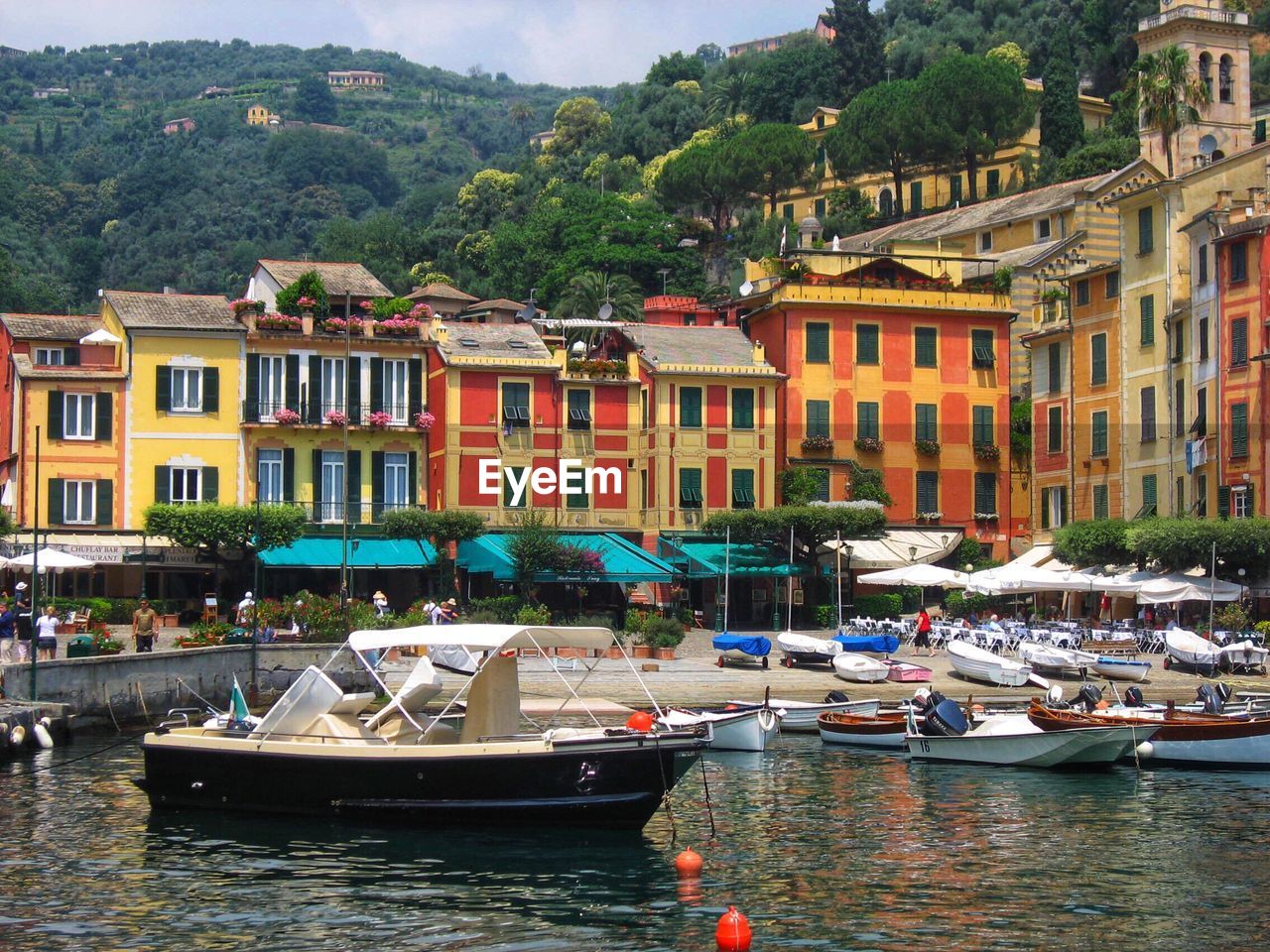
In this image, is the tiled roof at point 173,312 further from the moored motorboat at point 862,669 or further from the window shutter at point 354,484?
the moored motorboat at point 862,669

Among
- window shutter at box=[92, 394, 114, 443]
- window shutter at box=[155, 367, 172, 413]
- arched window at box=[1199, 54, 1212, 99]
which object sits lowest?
window shutter at box=[92, 394, 114, 443]

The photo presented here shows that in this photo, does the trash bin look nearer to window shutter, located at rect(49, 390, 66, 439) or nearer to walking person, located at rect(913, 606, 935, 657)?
window shutter, located at rect(49, 390, 66, 439)

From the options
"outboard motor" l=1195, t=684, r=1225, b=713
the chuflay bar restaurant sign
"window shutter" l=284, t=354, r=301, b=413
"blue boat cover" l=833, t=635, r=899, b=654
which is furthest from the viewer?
the chuflay bar restaurant sign

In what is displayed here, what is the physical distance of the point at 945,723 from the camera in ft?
123

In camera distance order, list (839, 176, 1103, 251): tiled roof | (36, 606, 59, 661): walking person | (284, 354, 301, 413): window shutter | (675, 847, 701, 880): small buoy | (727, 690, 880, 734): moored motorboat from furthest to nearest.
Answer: (839, 176, 1103, 251): tiled roof
(284, 354, 301, 413): window shutter
(36, 606, 59, 661): walking person
(727, 690, 880, 734): moored motorboat
(675, 847, 701, 880): small buoy

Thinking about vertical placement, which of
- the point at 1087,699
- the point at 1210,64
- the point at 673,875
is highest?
the point at 1210,64

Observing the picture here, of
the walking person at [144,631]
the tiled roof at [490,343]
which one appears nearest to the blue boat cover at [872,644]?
the tiled roof at [490,343]

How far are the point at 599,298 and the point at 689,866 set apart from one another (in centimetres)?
7440

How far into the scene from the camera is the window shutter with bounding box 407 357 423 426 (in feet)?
213

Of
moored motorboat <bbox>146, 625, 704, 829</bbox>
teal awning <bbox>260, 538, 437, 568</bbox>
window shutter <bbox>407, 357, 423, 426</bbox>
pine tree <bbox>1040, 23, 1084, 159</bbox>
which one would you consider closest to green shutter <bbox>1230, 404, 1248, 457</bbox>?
teal awning <bbox>260, 538, 437, 568</bbox>

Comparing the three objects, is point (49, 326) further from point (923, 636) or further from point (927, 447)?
point (927, 447)

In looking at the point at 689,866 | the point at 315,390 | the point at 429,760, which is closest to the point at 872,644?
the point at 315,390

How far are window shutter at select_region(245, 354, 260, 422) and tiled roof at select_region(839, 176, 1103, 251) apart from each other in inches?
1526

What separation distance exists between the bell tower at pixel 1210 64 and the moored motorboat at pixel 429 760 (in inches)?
2922
